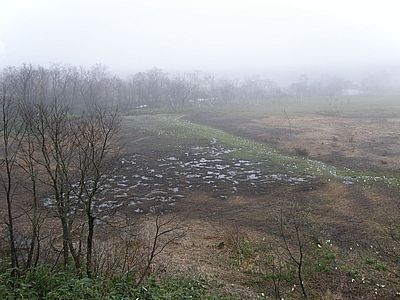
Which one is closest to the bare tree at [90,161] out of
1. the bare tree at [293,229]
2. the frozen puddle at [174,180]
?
the frozen puddle at [174,180]

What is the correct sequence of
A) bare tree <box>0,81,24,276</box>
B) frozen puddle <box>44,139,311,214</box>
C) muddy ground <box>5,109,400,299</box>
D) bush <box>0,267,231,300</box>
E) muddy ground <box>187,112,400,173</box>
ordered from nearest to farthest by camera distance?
1. bush <box>0,267,231,300</box>
2. bare tree <box>0,81,24,276</box>
3. muddy ground <box>5,109,400,299</box>
4. frozen puddle <box>44,139,311,214</box>
5. muddy ground <box>187,112,400,173</box>

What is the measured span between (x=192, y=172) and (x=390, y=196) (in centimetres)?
1510

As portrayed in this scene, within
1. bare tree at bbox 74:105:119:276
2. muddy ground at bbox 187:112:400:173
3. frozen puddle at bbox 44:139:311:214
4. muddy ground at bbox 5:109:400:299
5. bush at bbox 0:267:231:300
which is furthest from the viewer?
muddy ground at bbox 187:112:400:173

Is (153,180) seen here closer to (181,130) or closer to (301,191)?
(301,191)

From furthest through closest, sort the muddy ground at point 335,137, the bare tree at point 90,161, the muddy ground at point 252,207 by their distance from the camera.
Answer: the muddy ground at point 335,137 → the muddy ground at point 252,207 → the bare tree at point 90,161

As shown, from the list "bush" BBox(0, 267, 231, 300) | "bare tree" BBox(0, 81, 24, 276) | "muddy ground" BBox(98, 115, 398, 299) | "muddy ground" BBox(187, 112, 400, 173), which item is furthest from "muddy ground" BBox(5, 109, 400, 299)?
"bare tree" BBox(0, 81, 24, 276)

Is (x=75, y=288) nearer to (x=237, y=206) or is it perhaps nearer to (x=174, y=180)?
(x=237, y=206)

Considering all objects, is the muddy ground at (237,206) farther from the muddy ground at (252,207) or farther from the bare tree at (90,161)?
the bare tree at (90,161)

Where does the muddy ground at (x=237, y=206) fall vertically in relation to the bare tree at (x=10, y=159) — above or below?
below

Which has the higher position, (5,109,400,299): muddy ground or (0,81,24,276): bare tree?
(0,81,24,276): bare tree

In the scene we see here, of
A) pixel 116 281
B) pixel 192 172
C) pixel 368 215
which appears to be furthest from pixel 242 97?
pixel 116 281

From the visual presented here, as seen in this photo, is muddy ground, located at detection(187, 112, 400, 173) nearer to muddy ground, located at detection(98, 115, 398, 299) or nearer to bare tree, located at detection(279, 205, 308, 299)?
muddy ground, located at detection(98, 115, 398, 299)

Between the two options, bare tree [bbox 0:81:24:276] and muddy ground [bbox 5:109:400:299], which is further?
muddy ground [bbox 5:109:400:299]

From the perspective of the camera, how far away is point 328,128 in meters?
58.4
